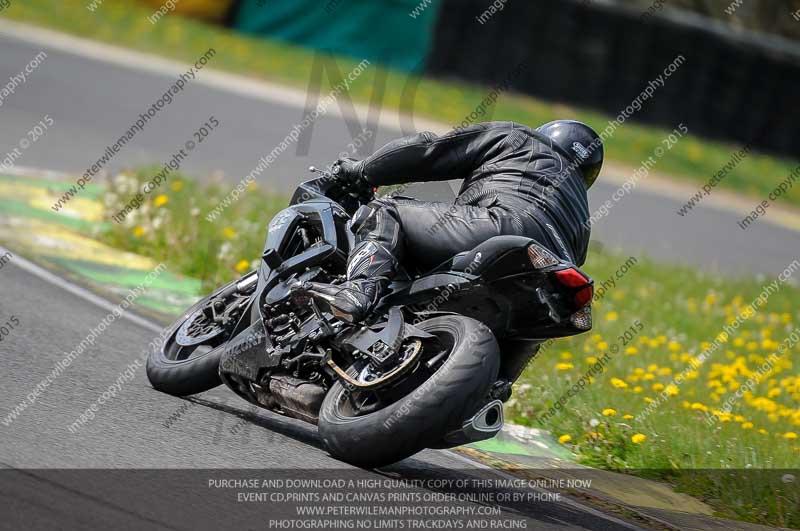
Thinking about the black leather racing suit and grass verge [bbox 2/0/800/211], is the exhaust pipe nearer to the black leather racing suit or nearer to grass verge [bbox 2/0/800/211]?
the black leather racing suit

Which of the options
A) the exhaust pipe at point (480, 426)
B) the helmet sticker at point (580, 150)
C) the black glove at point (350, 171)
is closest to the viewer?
the exhaust pipe at point (480, 426)

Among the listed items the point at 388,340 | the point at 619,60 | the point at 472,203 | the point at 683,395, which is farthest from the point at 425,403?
the point at 619,60

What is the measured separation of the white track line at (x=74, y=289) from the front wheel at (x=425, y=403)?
2.91 metres

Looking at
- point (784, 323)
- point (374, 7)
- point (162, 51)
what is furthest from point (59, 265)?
point (374, 7)

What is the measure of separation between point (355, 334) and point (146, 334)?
106 inches

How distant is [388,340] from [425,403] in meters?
0.44

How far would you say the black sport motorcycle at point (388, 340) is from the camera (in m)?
5.07

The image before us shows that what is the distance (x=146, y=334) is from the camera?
25.6 feet

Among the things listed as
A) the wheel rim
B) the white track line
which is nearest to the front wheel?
the wheel rim

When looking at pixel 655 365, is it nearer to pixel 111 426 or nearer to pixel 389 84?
pixel 111 426

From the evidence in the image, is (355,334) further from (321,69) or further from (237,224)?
(321,69)

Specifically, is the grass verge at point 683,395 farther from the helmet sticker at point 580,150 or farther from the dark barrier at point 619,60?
the dark barrier at point 619,60

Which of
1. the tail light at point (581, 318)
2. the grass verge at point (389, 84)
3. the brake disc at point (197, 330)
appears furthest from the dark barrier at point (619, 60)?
the tail light at point (581, 318)

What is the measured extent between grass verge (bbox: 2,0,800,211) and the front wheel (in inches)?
586
